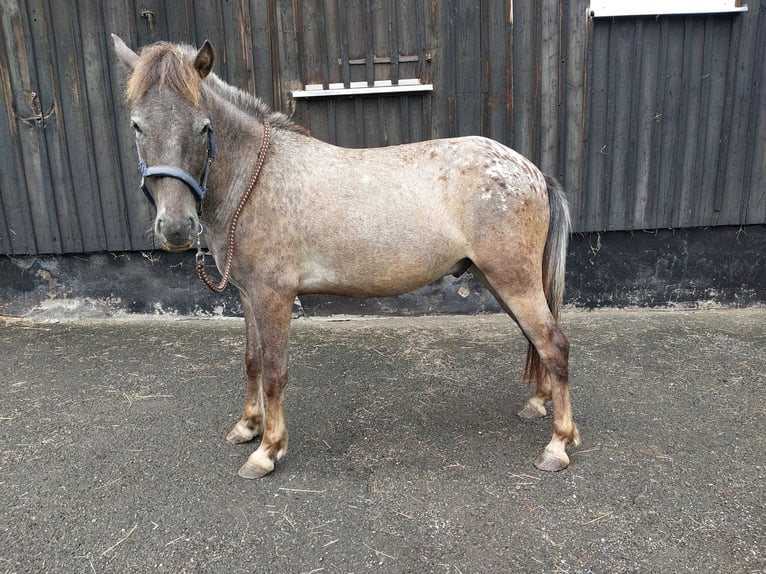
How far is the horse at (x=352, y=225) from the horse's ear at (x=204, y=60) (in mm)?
113

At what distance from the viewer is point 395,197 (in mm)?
2859

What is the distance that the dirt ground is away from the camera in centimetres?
227

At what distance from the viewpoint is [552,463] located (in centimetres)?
285

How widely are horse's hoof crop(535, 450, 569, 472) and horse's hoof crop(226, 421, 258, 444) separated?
169 centimetres

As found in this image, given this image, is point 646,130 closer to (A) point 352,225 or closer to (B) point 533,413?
(B) point 533,413

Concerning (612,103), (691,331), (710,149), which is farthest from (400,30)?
(691,331)

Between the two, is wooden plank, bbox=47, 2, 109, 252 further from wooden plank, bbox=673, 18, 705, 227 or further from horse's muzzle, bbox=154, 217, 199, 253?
wooden plank, bbox=673, 18, 705, 227

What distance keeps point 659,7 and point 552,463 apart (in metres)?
4.52

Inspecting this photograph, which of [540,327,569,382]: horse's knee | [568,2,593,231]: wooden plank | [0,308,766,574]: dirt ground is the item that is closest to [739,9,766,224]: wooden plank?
[0,308,766,574]: dirt ground

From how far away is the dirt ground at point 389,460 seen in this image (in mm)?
2266

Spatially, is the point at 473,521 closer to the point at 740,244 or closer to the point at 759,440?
the point at 759,440

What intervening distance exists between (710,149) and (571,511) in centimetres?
435

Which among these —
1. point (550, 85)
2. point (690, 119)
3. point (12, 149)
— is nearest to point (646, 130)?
point (690, 119)

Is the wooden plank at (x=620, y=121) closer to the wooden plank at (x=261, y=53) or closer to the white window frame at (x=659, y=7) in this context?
the white window frame at (x=659, y=7)
